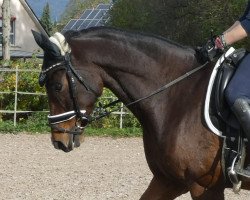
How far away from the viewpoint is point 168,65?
4559 millimetres

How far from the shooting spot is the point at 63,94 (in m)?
4.38

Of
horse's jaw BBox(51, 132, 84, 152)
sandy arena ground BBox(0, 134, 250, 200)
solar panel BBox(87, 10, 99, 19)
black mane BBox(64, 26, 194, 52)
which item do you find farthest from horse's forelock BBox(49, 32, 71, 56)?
solar panel BBox(87, 10, 99, 19)

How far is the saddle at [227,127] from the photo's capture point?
4.26 metres

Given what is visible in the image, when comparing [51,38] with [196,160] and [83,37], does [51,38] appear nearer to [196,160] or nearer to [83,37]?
[83,37]

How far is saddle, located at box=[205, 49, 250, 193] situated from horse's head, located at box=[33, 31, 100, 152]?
35.2 inches

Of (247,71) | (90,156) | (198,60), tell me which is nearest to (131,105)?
(198,60)

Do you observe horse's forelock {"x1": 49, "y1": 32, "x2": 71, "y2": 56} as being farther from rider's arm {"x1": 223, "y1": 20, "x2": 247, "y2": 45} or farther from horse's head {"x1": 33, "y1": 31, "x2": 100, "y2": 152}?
rider's arm {"x1": 223, "y1": 20, "x2": 247, "y2": 45}

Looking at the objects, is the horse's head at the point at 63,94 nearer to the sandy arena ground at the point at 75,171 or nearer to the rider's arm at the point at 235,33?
the rider's arm at the point at 235,33

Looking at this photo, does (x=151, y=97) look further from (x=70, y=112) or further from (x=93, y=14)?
(x=93, y=14)

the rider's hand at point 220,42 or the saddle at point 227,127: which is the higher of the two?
the rider's hand at point 220,42

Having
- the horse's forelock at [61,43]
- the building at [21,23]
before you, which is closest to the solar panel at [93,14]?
the building at [21,23]

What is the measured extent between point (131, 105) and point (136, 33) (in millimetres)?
566

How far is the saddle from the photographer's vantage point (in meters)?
4.26

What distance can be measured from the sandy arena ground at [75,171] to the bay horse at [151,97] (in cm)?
296
